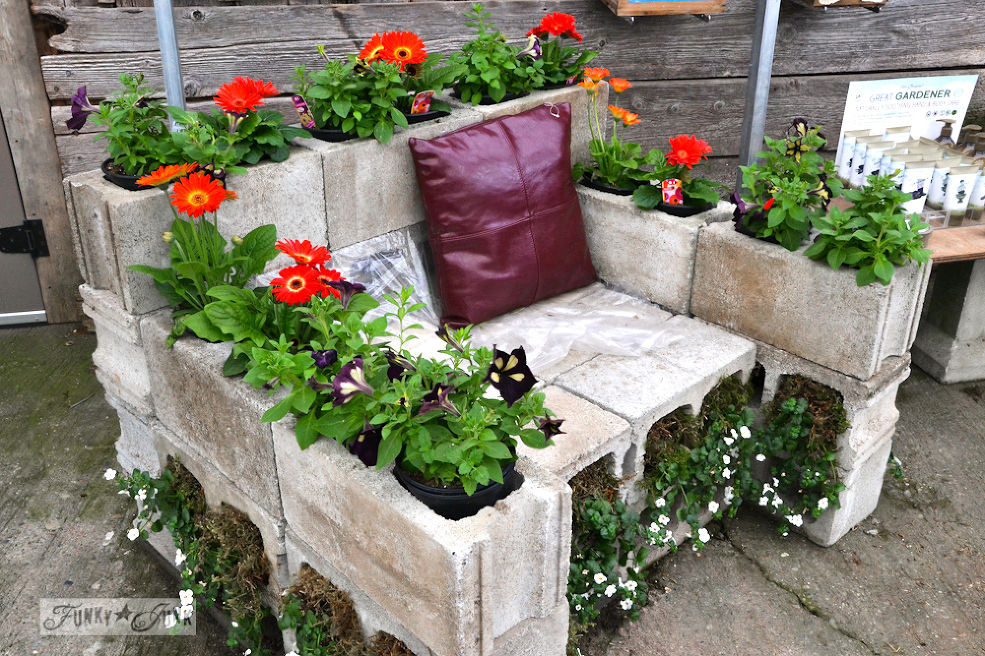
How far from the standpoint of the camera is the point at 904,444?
362 cm

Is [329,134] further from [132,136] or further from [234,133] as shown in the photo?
[132,136]

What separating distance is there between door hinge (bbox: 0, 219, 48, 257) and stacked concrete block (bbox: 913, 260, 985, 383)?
12.7 ft

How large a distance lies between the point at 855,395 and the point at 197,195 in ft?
6.34

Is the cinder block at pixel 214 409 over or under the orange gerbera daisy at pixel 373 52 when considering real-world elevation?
under

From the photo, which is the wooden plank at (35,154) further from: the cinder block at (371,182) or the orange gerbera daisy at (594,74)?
the orange gerbera daisy at (594,74)

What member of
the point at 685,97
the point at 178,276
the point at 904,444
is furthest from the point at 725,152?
the point at 178,276

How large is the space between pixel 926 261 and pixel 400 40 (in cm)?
170

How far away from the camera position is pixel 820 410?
288 centimetres

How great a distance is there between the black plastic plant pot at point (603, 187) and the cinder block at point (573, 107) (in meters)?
0.14

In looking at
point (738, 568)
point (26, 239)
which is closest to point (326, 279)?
point (738, 568)

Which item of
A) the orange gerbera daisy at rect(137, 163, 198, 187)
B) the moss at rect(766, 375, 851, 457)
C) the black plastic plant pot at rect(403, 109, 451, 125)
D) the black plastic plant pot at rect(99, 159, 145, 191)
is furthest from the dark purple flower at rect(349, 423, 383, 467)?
the moss at rect(766, 375, 851, 457)

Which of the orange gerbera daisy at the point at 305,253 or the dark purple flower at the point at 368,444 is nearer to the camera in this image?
the dark purple flower at the point at 368,444

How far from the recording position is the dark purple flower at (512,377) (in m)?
1.93

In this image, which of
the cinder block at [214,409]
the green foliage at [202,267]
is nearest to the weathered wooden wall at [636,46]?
the green foliage at [202,267]
